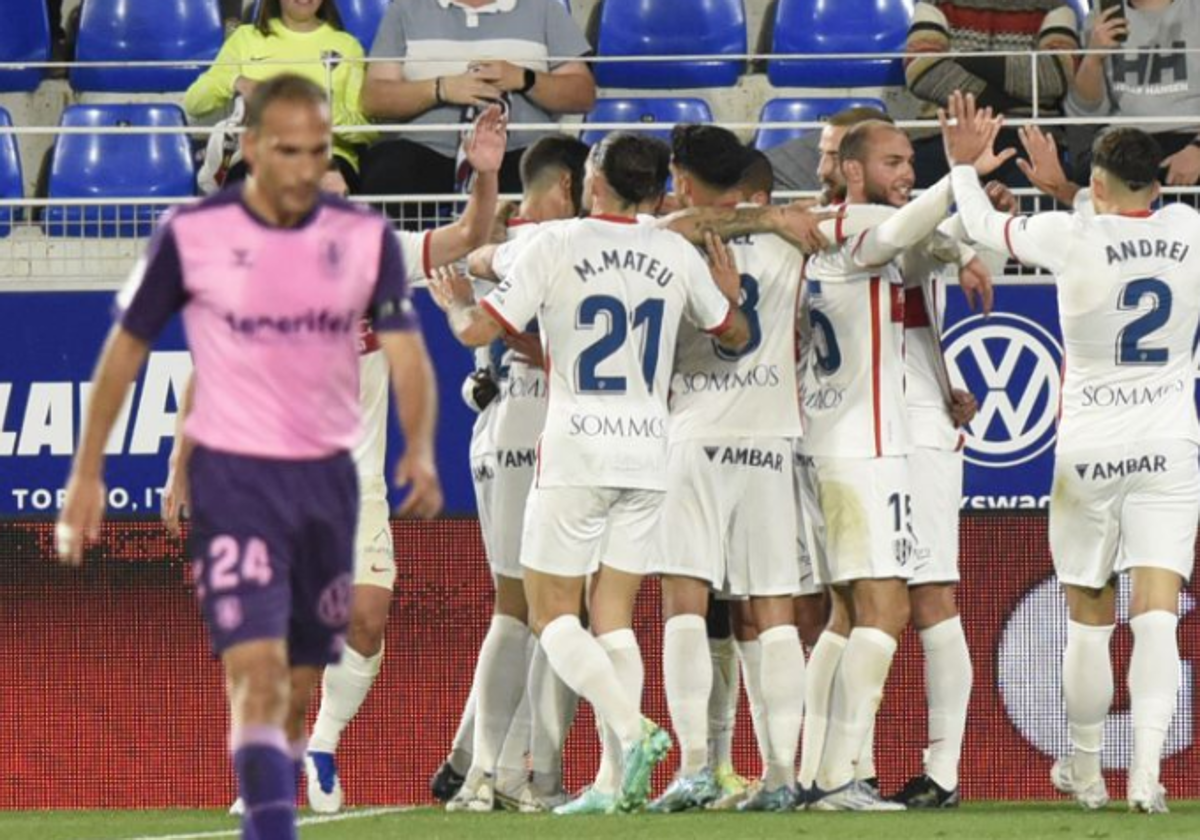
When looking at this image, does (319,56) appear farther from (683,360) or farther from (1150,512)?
(1150,512)

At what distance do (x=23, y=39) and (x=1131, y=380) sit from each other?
667 cm

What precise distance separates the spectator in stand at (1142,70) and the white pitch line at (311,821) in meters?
4.31

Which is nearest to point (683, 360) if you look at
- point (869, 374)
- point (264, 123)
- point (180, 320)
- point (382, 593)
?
point (869, 374)

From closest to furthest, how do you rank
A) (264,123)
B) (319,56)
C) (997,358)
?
(264,123) < (997,358) < (319,56)

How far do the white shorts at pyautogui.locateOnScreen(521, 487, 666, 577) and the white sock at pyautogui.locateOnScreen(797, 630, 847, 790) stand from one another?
0.97 meters

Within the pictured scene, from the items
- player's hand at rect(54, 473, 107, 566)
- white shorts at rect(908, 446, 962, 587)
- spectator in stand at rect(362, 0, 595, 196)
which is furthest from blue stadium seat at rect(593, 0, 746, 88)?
player's hand at rect(54, 473, 107, 566)

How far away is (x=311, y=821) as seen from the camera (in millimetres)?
9547

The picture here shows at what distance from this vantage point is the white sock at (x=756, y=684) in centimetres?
966

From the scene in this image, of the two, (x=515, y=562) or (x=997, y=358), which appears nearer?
(x=515, y=562)

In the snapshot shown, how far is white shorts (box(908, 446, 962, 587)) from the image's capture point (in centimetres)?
972

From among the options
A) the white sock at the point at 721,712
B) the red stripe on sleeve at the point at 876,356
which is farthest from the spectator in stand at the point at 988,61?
the white sock at the point at 721,712

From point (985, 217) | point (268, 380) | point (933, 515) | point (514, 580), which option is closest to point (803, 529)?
point (933, 515)

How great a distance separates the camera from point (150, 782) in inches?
442

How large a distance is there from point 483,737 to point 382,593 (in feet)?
2.19
